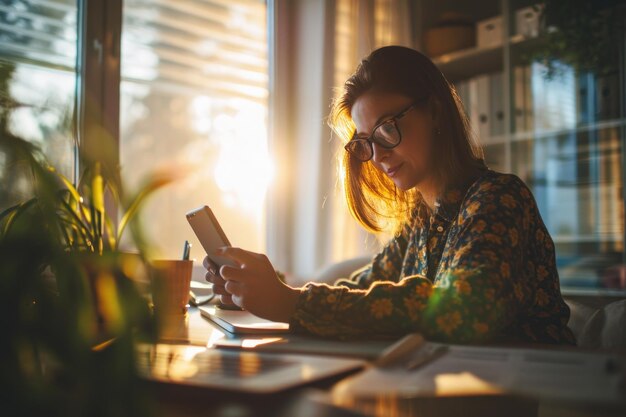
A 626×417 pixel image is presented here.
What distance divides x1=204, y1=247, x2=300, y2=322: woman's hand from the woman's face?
17.9 inches

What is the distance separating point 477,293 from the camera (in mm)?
768

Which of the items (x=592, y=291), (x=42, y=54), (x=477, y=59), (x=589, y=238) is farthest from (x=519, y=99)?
(x=42, y=54)

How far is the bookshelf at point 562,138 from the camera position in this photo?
236 centimetres

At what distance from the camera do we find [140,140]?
6867 mm

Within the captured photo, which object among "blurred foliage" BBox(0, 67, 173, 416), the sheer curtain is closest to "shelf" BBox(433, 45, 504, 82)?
the sheer curtain

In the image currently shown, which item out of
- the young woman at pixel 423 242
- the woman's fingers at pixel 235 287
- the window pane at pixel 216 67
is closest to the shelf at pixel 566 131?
the window pane at pixel 216 67

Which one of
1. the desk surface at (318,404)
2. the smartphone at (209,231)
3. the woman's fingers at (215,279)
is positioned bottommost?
the desk surface at (318,404)

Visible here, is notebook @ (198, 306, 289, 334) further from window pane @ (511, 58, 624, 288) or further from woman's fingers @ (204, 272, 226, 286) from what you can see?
window pane @ (511, 58, 624, 288)

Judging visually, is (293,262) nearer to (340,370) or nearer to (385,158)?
(385,158)

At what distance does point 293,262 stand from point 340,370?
2.11 metres

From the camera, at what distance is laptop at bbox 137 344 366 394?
1.47 ft

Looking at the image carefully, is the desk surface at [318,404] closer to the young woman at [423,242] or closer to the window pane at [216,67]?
the young woman at [423,242]

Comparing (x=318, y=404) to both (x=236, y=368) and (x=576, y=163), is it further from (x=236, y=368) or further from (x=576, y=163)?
(x=576, y=163)

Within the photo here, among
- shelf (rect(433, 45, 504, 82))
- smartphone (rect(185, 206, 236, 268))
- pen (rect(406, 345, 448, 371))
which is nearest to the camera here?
pen (rect(406, 345, 448, 371))
